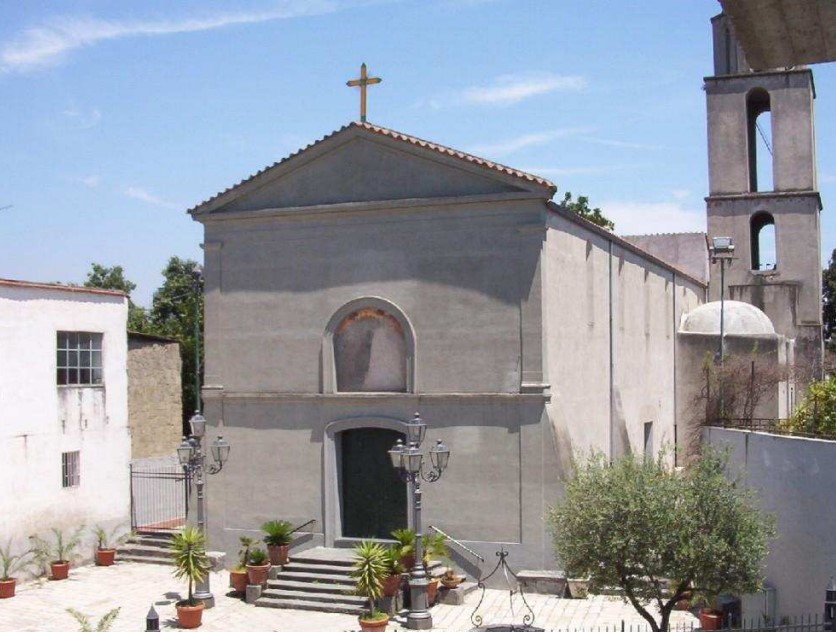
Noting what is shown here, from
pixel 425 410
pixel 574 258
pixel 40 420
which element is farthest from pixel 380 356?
pixel 40 420

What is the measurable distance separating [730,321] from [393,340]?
46.3 ft

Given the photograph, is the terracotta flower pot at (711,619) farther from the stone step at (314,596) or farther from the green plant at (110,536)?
the green plant at (110,536)

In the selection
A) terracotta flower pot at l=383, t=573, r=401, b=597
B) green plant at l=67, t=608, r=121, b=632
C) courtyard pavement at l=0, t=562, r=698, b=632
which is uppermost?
green plant at l=67, t=608, r=121, b=632

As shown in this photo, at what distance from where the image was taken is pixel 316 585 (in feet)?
69.9

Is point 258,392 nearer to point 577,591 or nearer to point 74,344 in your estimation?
point 74,344

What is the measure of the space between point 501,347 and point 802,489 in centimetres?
773

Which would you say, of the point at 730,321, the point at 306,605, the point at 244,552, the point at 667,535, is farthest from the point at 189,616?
the point at 730,321

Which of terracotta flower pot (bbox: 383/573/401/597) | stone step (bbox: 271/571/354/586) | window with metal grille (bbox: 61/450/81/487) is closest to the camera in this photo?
terracotta flower pot (bbox: 383/573/401/597)

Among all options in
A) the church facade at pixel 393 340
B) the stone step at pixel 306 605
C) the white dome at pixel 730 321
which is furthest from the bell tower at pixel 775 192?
the stone step at pixel 306 605

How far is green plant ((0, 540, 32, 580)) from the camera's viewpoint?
73.6 ft

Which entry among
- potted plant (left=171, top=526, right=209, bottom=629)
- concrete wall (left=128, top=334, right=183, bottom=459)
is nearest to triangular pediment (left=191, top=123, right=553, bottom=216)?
potted plant (left=171, top=526, right=209, bottom=629)

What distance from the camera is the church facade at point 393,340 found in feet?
72.1

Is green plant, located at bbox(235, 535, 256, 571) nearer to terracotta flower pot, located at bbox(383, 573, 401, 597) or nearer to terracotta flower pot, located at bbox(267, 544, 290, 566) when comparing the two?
terracotta flower pot, located at bbox(267, 544, 290, 566)

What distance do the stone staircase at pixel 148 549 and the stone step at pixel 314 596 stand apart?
15.3ft
